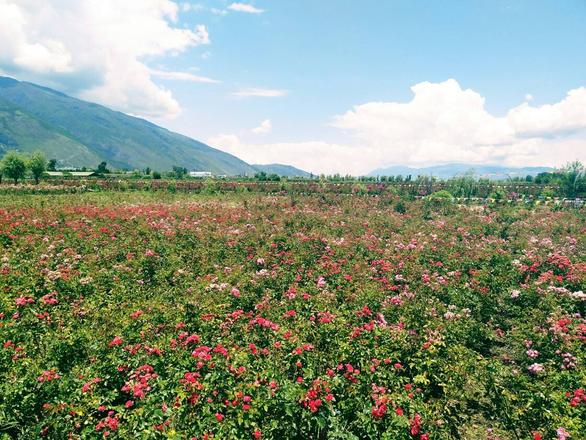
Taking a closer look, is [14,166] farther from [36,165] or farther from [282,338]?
[282,338]

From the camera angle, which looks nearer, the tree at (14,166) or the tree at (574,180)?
the tree at (574,180)

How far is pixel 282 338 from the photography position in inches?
279

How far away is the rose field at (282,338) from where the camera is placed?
508 centimetres

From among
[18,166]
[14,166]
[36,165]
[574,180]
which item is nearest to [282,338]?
[574,180]

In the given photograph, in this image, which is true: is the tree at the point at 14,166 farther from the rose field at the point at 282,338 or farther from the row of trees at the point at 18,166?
the rose field at the point at 282,338

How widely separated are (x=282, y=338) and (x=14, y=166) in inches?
2667

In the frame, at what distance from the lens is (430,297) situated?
10.7 metres

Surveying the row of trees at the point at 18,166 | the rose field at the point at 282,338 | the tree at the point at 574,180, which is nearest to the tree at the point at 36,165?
the row of trees at the point at 18,166

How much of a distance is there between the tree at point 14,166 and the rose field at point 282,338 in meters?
52.7

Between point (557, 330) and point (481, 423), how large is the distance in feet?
10.7

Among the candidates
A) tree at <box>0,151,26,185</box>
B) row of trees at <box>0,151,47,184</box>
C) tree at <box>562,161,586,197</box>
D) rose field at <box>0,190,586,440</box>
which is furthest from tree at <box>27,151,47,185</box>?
tree at <box>562,161,586,197</box>

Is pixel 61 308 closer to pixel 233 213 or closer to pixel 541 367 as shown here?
pixel 541 367

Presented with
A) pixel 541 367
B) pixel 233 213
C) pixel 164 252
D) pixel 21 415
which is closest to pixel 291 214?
pixel 233 213


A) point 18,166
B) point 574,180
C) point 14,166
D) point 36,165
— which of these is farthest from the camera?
point 36,165
